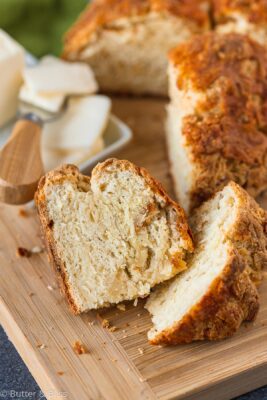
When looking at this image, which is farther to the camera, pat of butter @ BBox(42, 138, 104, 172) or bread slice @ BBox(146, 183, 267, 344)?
pat of butter @ BBox(42, 138, 104, 172)

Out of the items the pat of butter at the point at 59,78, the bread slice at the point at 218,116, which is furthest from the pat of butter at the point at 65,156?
the bread slice at the point at 218,116

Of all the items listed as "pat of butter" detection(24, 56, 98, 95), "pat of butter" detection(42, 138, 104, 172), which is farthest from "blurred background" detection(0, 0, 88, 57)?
"pat of butter" detection(42, 138, 104, 172)

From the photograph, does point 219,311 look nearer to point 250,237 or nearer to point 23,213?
point 250,237

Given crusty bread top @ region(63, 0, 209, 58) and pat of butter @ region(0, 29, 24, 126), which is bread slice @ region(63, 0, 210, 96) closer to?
crusty bread top @ region(63, 0, 209, 58)

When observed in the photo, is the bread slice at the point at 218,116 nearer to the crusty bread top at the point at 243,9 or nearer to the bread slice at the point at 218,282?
the bread slice at the point at 218,282

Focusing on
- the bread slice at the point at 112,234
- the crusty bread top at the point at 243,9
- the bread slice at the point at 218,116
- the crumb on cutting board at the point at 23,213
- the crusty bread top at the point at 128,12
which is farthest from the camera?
the crusty bread top at the point at 128,12

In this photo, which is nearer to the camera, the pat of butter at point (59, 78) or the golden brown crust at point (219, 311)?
the golden brown crust at point (219, 311)
